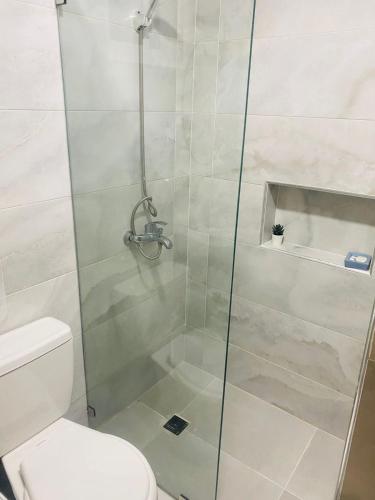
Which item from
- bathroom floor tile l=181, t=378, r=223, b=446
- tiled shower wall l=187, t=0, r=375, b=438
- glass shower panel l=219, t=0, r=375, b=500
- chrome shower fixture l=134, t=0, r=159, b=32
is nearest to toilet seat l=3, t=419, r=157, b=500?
bathroom floor tile l=181, t=378, r=223, b=446

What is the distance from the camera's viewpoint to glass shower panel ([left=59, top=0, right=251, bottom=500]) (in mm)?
1521

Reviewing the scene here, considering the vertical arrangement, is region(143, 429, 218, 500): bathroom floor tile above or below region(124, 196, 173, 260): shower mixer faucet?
below

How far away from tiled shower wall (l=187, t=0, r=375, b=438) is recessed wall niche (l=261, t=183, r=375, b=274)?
93 millimetres

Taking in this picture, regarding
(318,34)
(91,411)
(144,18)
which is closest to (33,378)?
(91,411)

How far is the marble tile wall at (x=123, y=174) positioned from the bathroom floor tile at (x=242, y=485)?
565mm

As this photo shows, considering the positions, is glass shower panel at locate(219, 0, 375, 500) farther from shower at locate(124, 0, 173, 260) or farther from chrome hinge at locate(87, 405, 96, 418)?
chrome hinge at locate(87, 405, 96, 418)

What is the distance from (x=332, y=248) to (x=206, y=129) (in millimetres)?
915

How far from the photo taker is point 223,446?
2016mm

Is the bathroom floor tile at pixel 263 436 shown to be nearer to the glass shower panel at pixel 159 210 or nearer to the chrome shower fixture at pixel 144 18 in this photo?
the glass shower panel at pixel 159 210

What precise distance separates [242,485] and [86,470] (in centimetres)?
85

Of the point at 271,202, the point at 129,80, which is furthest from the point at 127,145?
the point at 271,202

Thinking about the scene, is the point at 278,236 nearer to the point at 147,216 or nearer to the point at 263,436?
the point at 147,216

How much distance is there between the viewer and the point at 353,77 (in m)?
1.61

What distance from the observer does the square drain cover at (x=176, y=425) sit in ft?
6.17
